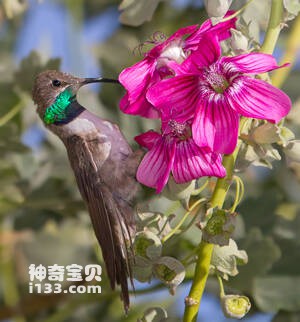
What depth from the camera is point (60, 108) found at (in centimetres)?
188

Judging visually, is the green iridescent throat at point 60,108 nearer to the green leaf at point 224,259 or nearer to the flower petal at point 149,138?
the flower petal at point 149,138

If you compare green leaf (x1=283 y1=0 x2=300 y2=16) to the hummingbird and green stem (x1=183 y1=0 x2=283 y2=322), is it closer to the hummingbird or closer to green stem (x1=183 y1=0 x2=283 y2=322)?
green stem (x1=183 y1=0 x2=283 y2=322)

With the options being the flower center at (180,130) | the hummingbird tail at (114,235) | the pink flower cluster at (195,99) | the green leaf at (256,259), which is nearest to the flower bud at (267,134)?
the pink flower cluster at (195,99)

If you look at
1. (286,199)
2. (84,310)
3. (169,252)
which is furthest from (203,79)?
(84,310)

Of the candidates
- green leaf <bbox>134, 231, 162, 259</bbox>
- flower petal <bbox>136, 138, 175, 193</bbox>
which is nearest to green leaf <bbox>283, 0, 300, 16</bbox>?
A: flower petal <bbox>136, 138, 175, 193</bbox>

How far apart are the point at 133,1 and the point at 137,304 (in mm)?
997

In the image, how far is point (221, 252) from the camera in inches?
53.9

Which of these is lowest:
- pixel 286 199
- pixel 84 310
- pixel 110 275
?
pixel 84 310

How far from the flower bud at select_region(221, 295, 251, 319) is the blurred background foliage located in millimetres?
190

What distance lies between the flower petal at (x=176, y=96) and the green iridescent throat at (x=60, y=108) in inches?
19.2

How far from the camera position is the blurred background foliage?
75.8 inches

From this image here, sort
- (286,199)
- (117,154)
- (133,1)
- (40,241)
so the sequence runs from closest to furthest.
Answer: (133,1), (117,154), (286,199), (40,241)

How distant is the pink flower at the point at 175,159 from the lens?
138 cm

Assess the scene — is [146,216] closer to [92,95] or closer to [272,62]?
[272,62]
